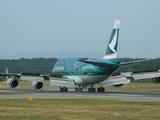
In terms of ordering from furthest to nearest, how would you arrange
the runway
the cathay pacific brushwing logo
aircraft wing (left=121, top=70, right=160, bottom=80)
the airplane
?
the cathay pacific brushwing logo → the airplane → aircraft wing (left=121, top=70, right=160, bottom=80) → the runway

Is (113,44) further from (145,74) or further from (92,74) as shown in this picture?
(145,74)

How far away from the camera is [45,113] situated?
25.3 meters

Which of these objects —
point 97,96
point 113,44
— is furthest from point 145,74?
point 97,96

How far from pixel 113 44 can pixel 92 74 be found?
5.01m

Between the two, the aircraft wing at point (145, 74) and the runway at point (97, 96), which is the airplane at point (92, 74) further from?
the runway at point (97, 96)

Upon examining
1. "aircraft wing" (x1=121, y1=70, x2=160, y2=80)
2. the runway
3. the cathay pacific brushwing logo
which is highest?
the cathay pacific brushwing logo

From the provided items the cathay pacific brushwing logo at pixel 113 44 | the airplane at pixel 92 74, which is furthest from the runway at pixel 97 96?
the cathay pacific brushwing logo at pixel 113 44

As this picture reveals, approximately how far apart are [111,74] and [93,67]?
7.61 ft

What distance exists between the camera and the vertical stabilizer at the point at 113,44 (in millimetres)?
53875

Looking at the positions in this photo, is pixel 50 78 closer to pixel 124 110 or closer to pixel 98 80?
pixel 98 80

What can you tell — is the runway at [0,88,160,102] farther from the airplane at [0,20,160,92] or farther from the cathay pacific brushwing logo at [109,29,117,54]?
the cathay pacific brushwing logo at [109,29,117,54]

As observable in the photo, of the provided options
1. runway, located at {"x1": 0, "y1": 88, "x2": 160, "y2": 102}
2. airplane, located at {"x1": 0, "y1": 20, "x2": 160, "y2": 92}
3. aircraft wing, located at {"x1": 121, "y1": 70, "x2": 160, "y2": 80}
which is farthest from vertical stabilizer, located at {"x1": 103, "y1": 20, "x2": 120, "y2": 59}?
runway, located at {"x1": 0, "y1": 88, "x2": 160, "y2": 102}

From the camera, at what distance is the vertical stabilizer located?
5388 cm

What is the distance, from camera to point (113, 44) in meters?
54.1
